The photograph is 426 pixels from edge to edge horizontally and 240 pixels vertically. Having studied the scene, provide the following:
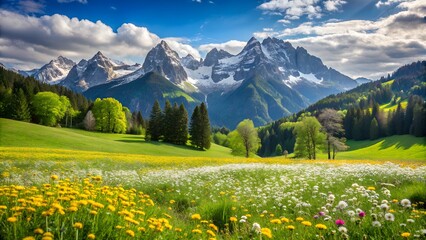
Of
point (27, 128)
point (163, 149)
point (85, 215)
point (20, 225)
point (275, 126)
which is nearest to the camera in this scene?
point (20, 225)

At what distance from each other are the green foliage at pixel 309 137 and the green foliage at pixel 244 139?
11.7 m

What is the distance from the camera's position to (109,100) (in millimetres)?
95500

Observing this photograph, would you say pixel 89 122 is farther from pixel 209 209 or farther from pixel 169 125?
pixel 209 209

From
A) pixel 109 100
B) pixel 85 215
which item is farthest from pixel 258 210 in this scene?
pixel 109 100

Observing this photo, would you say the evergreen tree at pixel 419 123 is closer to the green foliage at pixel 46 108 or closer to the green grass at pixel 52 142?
the green grass at pixel 52 142

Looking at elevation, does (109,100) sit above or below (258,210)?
above

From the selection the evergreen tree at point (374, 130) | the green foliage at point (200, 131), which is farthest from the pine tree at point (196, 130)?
the evergreen tree at point (374, 130)

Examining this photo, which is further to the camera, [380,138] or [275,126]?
[275,126]

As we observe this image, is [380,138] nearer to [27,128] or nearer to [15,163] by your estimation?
[27,128]

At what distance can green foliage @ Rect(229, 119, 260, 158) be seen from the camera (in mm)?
76688

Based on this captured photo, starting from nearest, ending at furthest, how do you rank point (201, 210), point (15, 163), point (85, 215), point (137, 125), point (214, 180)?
point (85, 215) → point (201, 210) → point (214, 180) → point (15, 163) → point (137, 125)

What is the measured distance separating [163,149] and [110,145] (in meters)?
10.9

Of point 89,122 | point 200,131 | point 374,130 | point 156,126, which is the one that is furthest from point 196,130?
point 374,130

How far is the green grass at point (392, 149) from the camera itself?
8416 centimetres
